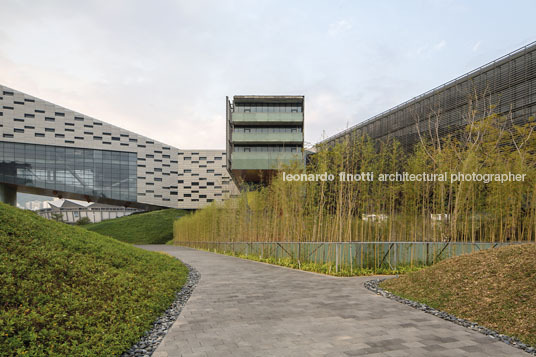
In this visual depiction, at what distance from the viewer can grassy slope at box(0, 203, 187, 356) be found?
2832mm

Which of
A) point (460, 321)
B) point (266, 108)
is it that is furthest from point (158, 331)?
point (266, 108)

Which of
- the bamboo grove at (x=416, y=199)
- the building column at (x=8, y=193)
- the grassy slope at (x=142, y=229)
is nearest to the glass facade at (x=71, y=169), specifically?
the building column at (x=8, y=193)

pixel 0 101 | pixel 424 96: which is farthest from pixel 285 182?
pixel 0 101

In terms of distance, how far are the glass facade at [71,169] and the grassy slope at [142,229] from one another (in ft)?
15.6

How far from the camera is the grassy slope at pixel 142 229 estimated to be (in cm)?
3619

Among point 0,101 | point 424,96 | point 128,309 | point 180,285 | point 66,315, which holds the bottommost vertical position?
point 180,285

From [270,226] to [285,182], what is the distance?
8.16 ft

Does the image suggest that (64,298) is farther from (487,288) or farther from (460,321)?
(487,288)

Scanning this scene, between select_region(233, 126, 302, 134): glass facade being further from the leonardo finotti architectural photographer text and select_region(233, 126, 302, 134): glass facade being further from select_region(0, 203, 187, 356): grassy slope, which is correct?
select_region(0, 203, 187, 356): grassy slope

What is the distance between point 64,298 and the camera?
3.65m

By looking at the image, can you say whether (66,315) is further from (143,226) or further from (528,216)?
A: (143,226)

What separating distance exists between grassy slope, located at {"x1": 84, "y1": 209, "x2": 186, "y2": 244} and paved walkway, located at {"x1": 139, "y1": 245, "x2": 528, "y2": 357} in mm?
33043

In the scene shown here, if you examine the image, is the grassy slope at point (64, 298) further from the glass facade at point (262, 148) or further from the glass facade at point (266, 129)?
the glass facade at point (266, 129)

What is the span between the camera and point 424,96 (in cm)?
2042
